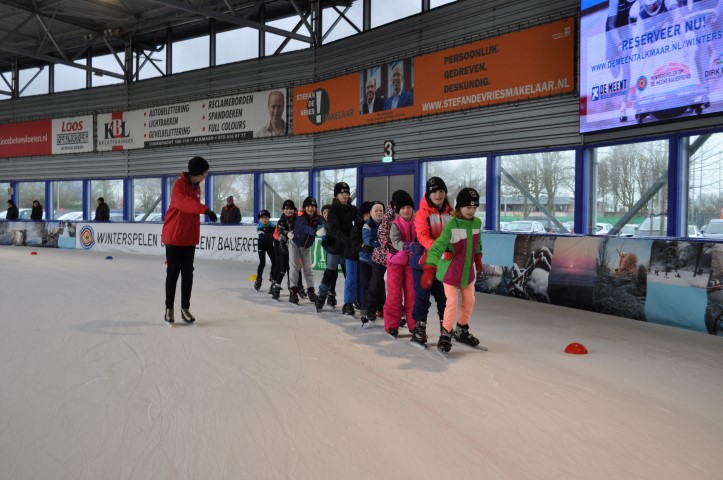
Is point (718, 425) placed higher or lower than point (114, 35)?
lower

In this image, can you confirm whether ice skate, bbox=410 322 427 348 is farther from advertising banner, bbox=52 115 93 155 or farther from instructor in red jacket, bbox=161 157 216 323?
advertising banner, bbox=52 115 93 155

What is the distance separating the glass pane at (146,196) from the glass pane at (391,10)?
31.7 ft

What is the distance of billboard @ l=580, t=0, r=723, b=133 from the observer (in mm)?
7781

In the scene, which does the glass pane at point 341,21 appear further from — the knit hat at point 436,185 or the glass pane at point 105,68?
the knit hat at point 436,185

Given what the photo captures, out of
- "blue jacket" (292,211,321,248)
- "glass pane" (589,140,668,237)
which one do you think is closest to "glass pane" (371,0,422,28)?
"glass pane" (589,140,668,237)

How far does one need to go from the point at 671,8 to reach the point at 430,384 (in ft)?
21.1

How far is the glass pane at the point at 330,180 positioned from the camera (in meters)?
15.9

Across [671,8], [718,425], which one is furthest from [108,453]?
[671,8]

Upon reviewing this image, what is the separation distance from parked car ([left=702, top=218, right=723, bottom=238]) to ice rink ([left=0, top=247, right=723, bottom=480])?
263 cm

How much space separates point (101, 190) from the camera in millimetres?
22422

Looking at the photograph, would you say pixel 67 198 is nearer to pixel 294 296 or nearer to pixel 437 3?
pixel 437 3

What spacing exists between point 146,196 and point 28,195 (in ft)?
21.0

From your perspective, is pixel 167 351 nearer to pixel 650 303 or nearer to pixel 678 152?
pixel 650 303

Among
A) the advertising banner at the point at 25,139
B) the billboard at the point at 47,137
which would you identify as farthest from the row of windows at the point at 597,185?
the advertising banner at the point at 25,139
